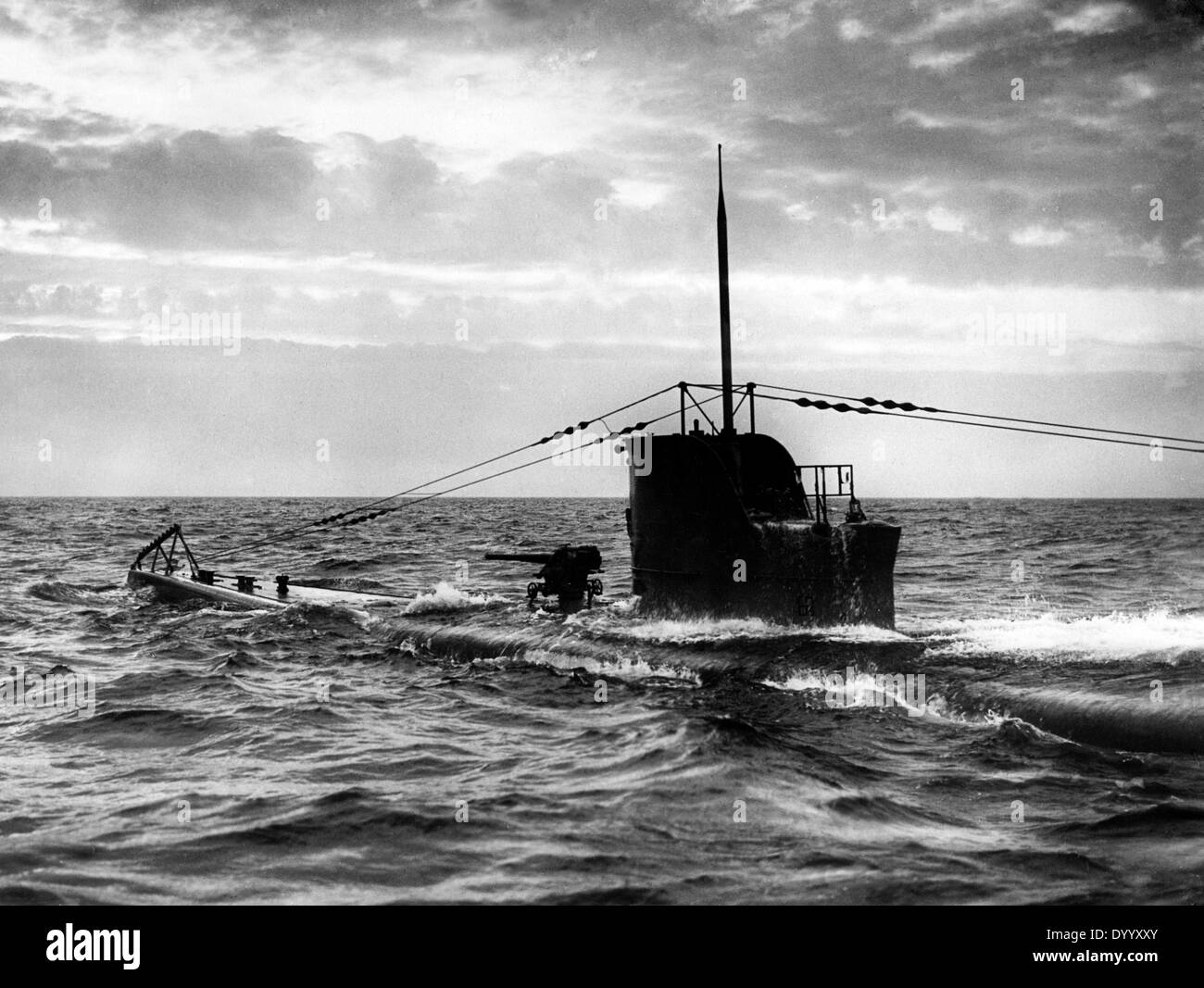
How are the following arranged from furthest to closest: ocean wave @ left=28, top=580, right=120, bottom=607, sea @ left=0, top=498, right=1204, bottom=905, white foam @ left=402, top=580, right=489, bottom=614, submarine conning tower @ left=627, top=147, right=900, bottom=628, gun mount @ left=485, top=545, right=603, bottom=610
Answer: ocean wave @ left=28, top=580, right=120, bottom=607 → white foam @ left=402, top=580, right=489, bottom=614 → gun mount @ left=485, top=545, right=603, bottom=610 → submarine conning tower @ left=627, top=147, right=900, bottom=628 → sea @ left=0, top=498, right=1204, bottom=905

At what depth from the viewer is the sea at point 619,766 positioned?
7.92m

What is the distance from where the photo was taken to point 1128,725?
11062mm

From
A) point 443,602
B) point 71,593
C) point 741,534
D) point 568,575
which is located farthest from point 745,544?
point 71,593

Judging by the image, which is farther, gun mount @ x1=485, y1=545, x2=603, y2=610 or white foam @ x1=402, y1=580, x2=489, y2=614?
white foam @ x1=402, y1=580, x2=489, y2=614

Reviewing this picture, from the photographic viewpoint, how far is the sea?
7.92 m

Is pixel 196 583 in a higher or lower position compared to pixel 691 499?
lower

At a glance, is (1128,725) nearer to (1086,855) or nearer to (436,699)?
(1086,855)

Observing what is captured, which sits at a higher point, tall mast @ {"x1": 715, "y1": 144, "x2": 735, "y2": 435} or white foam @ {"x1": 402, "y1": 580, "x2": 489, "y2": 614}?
tall mast @ {"x1": 715, "y1": 144, "x2": 735, "y2": 435}

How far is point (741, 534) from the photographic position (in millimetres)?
15297

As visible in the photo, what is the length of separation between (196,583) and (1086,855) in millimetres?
24954

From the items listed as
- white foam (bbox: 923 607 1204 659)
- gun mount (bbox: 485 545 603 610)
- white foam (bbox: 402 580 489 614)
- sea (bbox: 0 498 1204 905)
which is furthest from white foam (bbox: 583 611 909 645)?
white foam (bbox: 402 580 489 614)

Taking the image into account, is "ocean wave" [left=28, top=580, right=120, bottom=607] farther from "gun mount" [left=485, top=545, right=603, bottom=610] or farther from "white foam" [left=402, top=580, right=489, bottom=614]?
"gun mount" [left=485, top=545, right=603, bottom=610]

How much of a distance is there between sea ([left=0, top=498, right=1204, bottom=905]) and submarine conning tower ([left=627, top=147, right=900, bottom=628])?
Result: 397 mm
